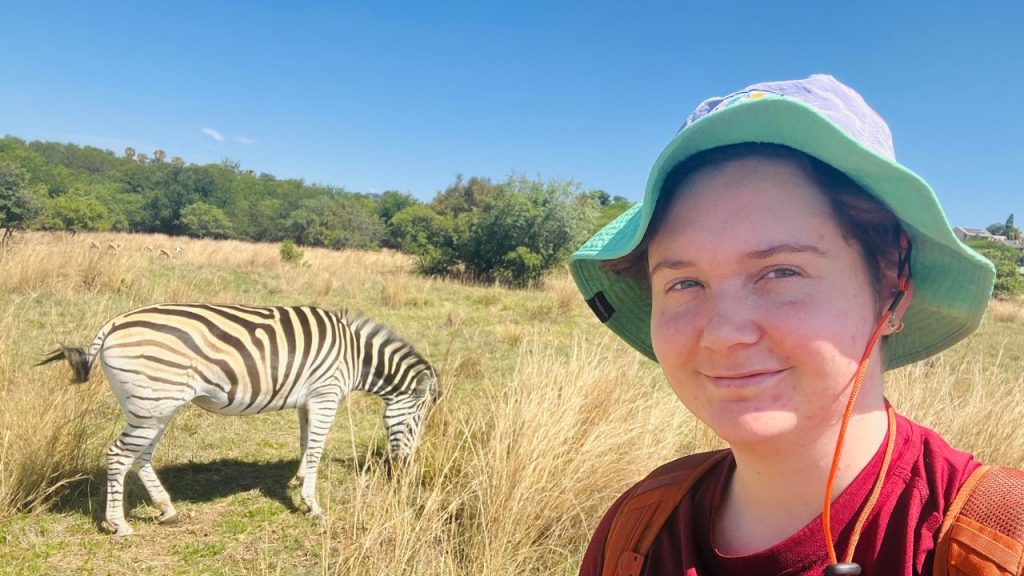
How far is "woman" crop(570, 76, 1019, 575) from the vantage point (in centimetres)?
84

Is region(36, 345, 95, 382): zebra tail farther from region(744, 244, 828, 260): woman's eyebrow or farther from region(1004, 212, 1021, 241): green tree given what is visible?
region(1004, 212, 1021, 241): green tree

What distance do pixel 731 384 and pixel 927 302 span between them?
0.53 m

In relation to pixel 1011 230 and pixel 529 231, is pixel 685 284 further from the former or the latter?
pixel 1011 230

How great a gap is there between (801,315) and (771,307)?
4 centimetres

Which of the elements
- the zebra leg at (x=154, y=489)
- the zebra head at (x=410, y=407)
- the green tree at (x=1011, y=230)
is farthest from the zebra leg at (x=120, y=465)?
the green tree at (x=1011, y=230)

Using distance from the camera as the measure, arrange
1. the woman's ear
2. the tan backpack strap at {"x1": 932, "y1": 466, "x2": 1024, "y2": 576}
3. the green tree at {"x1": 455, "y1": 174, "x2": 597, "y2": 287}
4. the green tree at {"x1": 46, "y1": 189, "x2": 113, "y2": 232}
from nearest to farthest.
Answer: the tan backpack strap at {"x1": 932, "y1": 466, "x2": 1024, "y2": 576} < the woman's ear < the green tree at {"x1": 455, "y1": 174, "x2": 597, "y2": 287} < the green tree at {"x1": 46, "y1": 189, "x2": 113, "y2": 232}

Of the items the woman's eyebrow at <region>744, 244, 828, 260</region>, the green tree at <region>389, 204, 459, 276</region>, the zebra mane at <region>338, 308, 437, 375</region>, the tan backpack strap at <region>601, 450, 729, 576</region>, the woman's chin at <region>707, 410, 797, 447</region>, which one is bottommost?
the zebra mane at <region>338, 308, 437, 375</region>

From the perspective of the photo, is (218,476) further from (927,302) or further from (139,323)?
(927,302)

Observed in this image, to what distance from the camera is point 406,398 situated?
4359mm

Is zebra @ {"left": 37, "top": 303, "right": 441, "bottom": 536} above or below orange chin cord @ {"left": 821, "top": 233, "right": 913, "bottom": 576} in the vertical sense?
below

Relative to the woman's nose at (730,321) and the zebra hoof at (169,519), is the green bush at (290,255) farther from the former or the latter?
the woman's nose at (730,321)

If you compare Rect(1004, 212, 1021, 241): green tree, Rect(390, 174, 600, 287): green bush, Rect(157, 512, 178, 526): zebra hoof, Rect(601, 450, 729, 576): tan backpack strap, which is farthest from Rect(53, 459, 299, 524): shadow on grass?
Rect(1004, 212, 1021, 241): green tree

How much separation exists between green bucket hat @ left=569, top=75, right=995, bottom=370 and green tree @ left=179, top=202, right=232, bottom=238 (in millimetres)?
48912

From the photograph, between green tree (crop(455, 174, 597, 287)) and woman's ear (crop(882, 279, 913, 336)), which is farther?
green tree (crop(455, 174, 597, 287))
